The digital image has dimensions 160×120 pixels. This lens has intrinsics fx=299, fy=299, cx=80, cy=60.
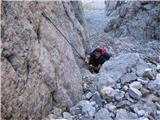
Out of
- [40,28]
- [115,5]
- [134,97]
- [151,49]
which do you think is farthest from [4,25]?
[115,5]

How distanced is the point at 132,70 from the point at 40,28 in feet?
8.65

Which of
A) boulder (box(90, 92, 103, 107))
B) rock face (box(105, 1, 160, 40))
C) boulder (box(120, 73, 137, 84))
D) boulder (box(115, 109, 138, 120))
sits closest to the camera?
boulder (box(115, 109, 138, 120))

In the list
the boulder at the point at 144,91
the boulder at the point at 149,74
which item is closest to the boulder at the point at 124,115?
the boulder at the point at 144,91

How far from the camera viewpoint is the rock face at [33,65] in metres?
4.49

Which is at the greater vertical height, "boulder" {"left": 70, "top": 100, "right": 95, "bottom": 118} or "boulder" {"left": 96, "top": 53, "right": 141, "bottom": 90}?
"boulder" {"left": 70, "top": 100, "right": 95, "bottom": 118}

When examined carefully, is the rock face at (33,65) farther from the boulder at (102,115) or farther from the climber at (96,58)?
the climber at (96,58)

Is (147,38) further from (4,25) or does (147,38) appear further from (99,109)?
(4,25)

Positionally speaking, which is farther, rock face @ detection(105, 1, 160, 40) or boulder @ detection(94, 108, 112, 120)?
rock face @ detection(105, 1, 160, 40)

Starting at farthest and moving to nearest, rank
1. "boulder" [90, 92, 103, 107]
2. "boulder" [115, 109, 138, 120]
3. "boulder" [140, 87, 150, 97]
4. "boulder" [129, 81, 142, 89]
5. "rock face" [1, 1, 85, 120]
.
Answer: "boulder" [129, 81, 142, 89] → "boulder" [140, 87, 150, 97] → "boulder" [90, 92, 103, 107] → "boulder" [115, 109, 138, 120] → "rock face" [1, 1, 85, 120]

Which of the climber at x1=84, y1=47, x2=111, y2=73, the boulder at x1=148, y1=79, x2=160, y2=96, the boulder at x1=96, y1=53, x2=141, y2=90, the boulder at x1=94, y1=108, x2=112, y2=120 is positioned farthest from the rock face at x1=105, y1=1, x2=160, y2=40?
the boulder at x1=94, y1=108, x2=112, y2=120

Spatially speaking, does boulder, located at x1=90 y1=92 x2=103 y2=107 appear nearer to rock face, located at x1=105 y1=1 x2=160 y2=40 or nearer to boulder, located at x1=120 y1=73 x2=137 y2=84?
boulder, located at x1=120 y1=73 x2=137 y2=84

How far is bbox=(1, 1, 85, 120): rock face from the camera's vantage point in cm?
449

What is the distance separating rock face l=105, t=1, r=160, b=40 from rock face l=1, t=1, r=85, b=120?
1252 cm

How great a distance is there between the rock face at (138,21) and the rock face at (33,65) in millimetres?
12516
